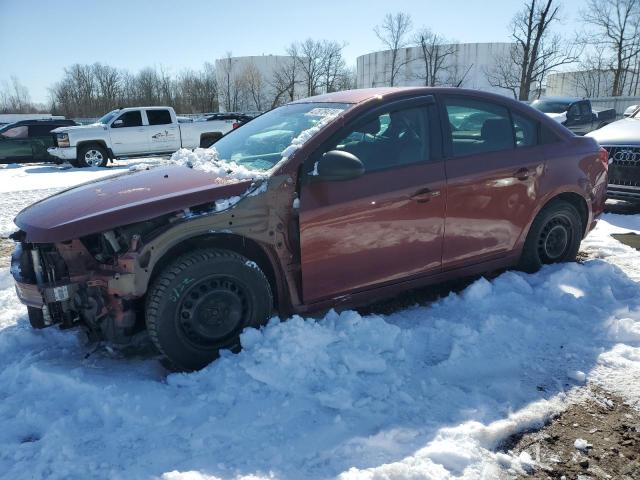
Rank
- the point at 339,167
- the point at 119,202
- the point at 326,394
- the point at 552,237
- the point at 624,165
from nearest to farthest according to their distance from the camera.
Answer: the point at 326,394, the point at 119,202, the point at 339,167, the point at 552,237, the point at 624,165

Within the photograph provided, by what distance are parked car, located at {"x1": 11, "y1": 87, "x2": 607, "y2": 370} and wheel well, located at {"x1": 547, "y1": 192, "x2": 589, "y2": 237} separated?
14cm

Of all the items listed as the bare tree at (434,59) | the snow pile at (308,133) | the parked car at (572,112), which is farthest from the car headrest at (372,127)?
the bare tree at (434,59)

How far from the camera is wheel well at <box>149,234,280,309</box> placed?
9.46 ft

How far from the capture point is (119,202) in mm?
2863

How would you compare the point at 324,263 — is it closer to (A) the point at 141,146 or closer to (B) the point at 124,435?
(B) the point at 124,435

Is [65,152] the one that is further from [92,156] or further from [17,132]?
A: [17,132]

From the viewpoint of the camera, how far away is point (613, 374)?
2.87m

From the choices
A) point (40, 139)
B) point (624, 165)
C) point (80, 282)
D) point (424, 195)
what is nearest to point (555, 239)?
point (424, 195)

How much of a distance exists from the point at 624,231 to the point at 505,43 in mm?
69144

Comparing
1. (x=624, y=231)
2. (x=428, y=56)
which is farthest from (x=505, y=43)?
(x=624, y=231)

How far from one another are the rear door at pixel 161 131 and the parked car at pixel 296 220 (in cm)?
1342

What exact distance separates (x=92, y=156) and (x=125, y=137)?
1202 mm

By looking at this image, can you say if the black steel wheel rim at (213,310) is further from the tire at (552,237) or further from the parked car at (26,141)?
the parked car at (26,141)

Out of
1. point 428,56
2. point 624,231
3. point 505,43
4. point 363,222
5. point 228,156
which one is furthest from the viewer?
point 505,43
